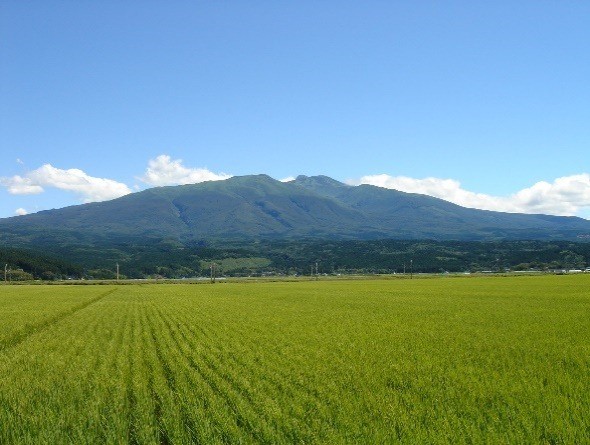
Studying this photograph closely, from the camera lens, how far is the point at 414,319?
97.3 ft

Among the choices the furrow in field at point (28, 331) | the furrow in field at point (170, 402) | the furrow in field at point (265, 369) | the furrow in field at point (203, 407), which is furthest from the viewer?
the furrow in field at point (28, 331)

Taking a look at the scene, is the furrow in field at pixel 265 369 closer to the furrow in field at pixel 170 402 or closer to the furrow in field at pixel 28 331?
the furrow in field at pixel 170 402

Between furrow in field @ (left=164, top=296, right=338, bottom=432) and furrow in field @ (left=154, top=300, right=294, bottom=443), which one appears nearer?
furrow in field @ (left=154, top=300, right=294, bottom=443)

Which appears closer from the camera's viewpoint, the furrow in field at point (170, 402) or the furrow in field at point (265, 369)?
the furrow in field at point (170, 402)

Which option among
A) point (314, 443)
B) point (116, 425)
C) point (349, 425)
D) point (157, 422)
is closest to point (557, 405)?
point (349, 425)

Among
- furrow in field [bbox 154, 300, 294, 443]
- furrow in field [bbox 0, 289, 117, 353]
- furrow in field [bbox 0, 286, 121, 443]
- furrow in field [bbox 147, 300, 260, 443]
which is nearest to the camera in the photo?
furrow in field [bbox 147, 300, 260, 443]

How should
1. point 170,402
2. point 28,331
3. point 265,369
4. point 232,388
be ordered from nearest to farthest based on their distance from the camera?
1. point 170,402
2. point 232,388
3. point 265,369
4. point 28,331

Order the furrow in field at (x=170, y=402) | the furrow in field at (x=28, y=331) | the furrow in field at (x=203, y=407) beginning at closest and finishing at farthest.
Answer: the furrow in field at (x=203, y=407) → the furrow in field at (x=170, y=402) → the furrow in field at (x=28, y=331)

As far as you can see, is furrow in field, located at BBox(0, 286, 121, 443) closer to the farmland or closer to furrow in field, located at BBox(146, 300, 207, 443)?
A: the farmland

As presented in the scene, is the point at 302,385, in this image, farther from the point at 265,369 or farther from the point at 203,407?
the point at 203,407

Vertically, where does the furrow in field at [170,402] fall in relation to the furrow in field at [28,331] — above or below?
above

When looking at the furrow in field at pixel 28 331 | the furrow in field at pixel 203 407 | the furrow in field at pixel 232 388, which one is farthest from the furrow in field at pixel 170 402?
the furrow in field at pixel 28 331

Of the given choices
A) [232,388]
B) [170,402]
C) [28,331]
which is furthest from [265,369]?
[28,331]

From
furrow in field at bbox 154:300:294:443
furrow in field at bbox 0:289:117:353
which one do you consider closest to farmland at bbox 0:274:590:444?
furrow in field at bbox 154:300:294:443
